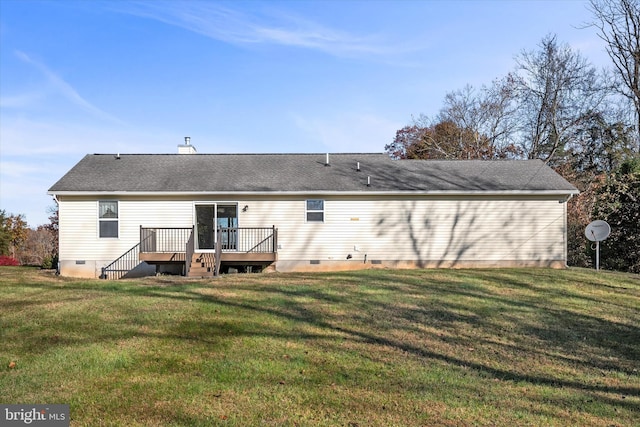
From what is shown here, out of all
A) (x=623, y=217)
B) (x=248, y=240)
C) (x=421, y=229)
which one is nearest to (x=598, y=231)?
(x=623, y=217)

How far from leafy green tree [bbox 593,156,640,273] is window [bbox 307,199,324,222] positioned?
37.5 ft

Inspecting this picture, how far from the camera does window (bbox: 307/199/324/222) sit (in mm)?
16406

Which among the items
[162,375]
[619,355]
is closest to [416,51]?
[619,355]

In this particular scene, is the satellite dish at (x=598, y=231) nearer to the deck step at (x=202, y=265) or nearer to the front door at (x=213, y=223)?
the front door at (x=213, y=223)

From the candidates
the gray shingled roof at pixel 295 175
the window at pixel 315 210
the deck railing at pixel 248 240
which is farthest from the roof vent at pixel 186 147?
the window at pixel 315 210

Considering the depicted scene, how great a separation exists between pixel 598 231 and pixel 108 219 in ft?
54.1

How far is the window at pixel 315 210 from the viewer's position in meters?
16.4

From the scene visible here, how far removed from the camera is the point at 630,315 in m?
8.92

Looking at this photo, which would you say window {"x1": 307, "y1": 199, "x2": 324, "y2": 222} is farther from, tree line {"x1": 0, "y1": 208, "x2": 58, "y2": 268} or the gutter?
tree line {"x1": 0, "y1": 208, "x2": 58, "y2": 268}

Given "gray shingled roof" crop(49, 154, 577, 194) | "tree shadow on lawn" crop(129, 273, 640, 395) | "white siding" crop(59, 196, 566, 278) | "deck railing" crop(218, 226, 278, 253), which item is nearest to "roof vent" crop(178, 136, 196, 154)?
"gray shingled roof" crop(49, 154, 577, 194)

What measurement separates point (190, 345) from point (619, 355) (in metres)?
6.29

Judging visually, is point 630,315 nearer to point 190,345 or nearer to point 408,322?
point 408,322

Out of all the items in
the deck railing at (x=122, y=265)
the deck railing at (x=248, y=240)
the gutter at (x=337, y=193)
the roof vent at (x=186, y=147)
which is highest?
the roof vent at (x=186, y=147)

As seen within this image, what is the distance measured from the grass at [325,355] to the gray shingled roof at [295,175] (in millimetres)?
5982
